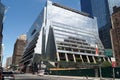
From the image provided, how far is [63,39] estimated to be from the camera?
390ft

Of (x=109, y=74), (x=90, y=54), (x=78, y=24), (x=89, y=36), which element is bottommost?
(x=109, y=74)

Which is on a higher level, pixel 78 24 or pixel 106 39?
pixel 78 24

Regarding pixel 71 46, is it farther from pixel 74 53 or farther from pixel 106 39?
pixel 106 39

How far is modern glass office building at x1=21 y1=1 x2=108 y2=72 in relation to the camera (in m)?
112

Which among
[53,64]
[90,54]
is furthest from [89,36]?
[53,64]

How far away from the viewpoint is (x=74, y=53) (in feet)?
378

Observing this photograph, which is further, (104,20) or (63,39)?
(104,20)

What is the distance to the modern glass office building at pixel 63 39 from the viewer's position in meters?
112

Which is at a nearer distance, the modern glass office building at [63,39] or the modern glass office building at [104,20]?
the modern glass office building at [63,39]

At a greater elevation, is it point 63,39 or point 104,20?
point 104,20

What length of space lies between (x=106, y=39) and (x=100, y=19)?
2912cm

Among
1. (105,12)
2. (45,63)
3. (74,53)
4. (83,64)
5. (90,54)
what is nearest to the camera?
(45,63)

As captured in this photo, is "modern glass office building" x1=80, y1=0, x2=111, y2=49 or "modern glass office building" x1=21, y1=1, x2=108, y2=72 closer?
"modern glass office building" x1=21, y1=1, x2=108, y2=72

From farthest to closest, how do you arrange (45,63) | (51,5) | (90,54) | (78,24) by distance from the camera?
(78,24) < (51,5) < (90,54) < (45,63)
